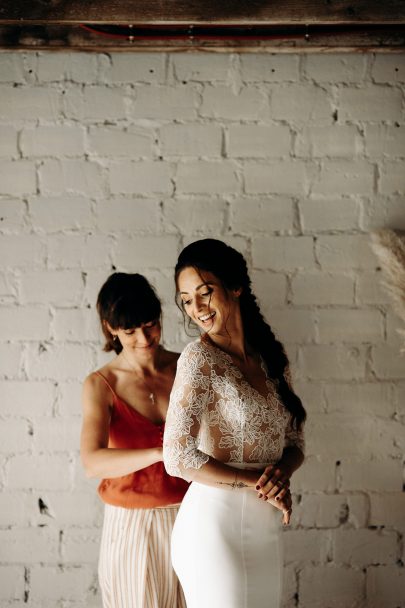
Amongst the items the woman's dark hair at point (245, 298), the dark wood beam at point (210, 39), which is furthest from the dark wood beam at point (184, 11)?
the woman's dark hair at point (245, 298)

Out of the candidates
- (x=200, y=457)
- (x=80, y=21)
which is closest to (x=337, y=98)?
(x=80, y=21)

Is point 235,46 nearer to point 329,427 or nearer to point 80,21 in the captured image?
point 80,21

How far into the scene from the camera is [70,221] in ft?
6.21

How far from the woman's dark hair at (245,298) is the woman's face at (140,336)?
0.69 feet

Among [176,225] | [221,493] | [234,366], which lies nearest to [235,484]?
[221,493]

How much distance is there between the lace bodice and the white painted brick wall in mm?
484

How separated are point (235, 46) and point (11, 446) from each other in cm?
146

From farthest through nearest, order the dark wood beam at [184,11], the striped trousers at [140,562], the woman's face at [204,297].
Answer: the dark wood beam at [184,11], the striped trousers at [140,562], the woman's face at [204,297]

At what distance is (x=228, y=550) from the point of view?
134 cm

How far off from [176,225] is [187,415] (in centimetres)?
75

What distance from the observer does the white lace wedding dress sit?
1.34 metres

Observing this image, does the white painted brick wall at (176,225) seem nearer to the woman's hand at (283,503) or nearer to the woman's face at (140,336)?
the woman's face at (140,336)

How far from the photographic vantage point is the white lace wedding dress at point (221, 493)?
52.7 inches

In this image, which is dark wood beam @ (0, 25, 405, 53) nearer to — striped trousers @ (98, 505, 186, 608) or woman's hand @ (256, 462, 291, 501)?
woman's hand @ (256, 462, 291, 501)
